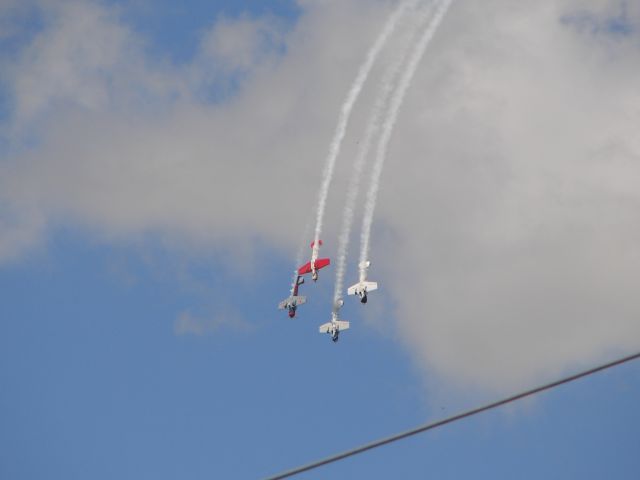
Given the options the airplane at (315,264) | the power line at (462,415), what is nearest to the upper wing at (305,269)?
the airplane at (315,264)

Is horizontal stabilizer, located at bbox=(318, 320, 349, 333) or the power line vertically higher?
horizontal stabilizer, located at bbox=(318, 320, 349, 333)

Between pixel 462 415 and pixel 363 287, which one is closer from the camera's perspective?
pixel 462 415

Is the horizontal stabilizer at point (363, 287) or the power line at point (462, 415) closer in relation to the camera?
the power line at point (462, 415)

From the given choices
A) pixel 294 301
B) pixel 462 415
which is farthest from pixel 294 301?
pixel 462 415

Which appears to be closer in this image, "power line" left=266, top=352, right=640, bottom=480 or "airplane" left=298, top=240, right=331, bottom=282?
"power line" left=266, top=352, right=640, bottom=480

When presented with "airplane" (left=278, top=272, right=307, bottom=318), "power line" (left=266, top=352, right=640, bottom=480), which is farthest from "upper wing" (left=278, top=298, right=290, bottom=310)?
"power line" (left=266, top=352, right=640, bottom=480)

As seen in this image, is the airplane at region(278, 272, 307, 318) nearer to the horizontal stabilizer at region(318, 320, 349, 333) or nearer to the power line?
the horizontal stabilizer at region(318, 320, 349, 333)

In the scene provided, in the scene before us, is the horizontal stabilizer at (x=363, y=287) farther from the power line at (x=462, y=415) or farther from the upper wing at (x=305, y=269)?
the power line at (x=462, y=415)

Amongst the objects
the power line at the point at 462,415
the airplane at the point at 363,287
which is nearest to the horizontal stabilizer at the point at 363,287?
the airplane at the point at 363,287

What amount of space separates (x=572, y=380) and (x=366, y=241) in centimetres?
5034

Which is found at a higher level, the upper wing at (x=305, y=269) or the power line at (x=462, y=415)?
the upper wing at (x=305, y=269)

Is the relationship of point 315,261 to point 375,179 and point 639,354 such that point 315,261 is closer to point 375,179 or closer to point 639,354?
point 375,179

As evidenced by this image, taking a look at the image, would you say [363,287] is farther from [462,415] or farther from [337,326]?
[462,415]

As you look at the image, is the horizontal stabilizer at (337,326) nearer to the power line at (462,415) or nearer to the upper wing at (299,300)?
the upper wing at (299,300)
